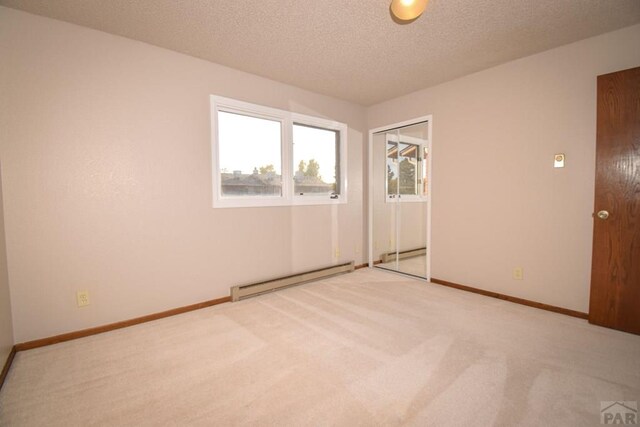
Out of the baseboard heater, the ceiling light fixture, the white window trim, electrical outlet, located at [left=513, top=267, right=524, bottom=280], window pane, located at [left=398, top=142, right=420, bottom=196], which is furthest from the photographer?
the baseboard heater

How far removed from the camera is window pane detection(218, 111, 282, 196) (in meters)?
3.21

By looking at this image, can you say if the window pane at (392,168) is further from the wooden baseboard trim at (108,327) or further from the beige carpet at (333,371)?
the wooden baseboard trim at (108,327)

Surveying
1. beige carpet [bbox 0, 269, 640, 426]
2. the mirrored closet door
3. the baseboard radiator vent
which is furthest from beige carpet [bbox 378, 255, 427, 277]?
beige carpet [bbox 0, 269, 640, 426]

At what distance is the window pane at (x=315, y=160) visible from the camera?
12.6 ft

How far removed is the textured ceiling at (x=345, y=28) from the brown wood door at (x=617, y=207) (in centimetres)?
64

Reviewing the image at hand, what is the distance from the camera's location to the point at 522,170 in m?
2.98

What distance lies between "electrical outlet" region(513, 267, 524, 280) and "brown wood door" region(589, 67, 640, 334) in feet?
1.90

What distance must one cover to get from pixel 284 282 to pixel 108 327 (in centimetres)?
177

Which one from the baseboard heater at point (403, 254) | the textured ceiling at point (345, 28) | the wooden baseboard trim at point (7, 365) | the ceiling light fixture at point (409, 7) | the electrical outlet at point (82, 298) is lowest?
the wooden baseboard trim at point (7, 365)

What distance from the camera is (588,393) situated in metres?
1.62

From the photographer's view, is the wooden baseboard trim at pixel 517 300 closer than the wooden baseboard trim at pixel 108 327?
No

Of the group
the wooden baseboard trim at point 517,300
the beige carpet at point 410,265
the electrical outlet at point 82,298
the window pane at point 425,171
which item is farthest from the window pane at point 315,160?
the electrical outlet at point 82,298

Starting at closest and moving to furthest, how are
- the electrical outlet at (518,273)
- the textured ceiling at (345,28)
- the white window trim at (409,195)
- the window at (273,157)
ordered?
the textured ceiling at (345,28) < the electrical outlet at (518,273) < the window at (273,157) < the white window trim at (409,195)

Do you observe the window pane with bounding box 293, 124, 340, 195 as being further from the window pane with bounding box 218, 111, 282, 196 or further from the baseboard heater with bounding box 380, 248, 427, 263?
the baseboard heater with bounding box 380, 248, 427, 263
